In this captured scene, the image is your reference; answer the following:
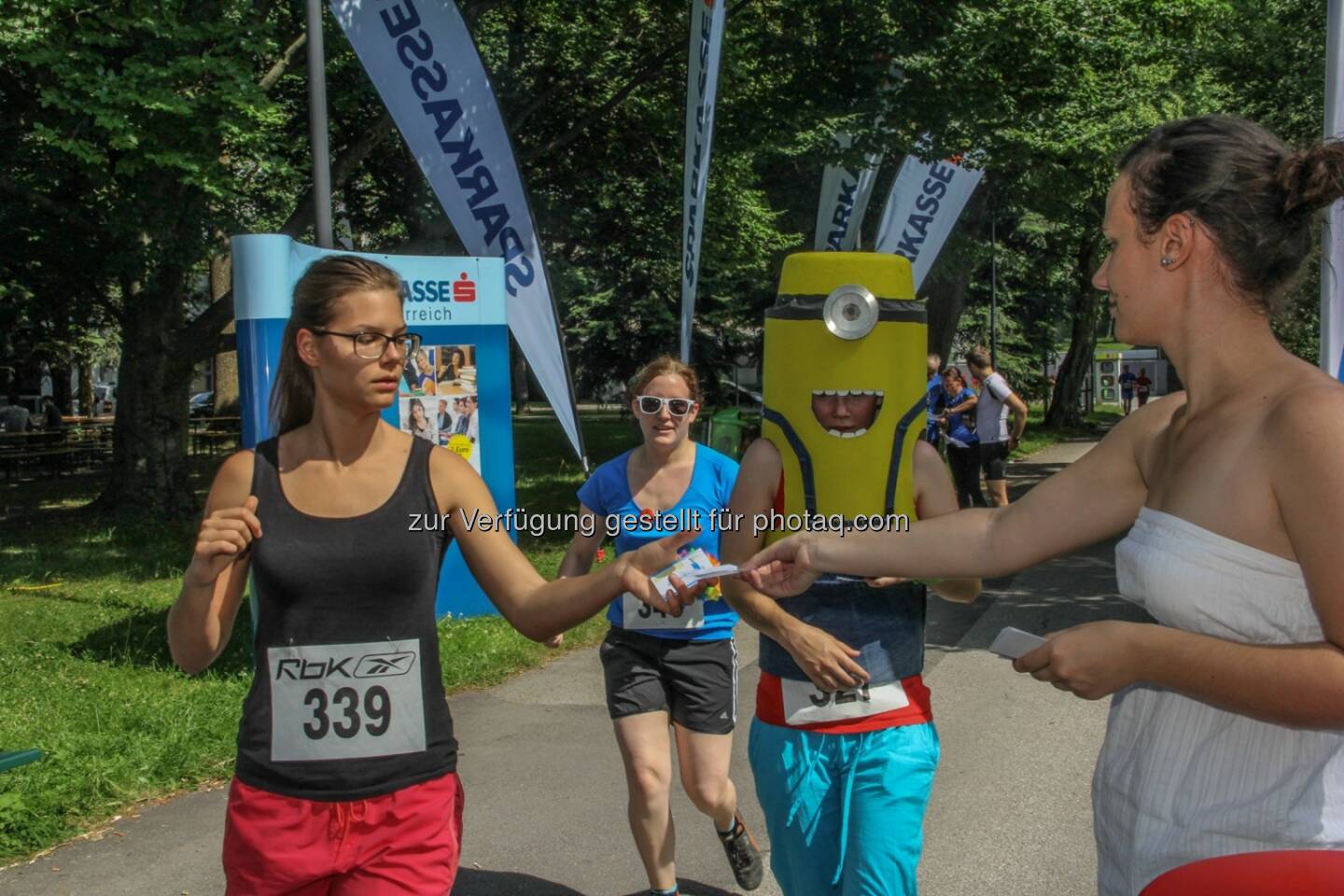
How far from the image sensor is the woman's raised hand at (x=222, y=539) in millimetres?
2584

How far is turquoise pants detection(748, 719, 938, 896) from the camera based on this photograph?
10.4 feet

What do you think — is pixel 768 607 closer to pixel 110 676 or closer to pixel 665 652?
pixel 665 652

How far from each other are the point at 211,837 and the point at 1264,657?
15.3 ft

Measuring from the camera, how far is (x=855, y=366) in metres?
3.08

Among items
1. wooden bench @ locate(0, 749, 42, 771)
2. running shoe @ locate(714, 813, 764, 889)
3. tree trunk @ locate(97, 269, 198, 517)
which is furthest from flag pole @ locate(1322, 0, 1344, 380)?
tree trunk @ locate(97, 269, 198, 517)

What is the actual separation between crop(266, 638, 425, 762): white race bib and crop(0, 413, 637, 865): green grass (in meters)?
3.17

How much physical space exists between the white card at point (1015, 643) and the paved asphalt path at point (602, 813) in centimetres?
292

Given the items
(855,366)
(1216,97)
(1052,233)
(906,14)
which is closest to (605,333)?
(1052,233)

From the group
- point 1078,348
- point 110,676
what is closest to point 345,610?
point 110,676

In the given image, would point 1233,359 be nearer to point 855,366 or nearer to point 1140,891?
point 1140,891

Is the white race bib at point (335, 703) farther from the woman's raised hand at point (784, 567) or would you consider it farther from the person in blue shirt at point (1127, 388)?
the person in blue shirt at point (1127, 388)

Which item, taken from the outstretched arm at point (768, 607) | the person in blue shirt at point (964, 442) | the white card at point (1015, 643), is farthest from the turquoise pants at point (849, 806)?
the person in blue shirt at point (964, 442)

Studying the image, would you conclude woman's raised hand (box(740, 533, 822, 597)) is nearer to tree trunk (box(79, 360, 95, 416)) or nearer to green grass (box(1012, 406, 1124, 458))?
green grass (box(1012, 406, 1124, 458))

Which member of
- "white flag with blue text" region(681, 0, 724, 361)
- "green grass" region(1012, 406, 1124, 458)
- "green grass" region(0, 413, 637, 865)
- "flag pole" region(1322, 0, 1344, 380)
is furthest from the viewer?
"green grass" region(1012, 406, 1124, 458)
